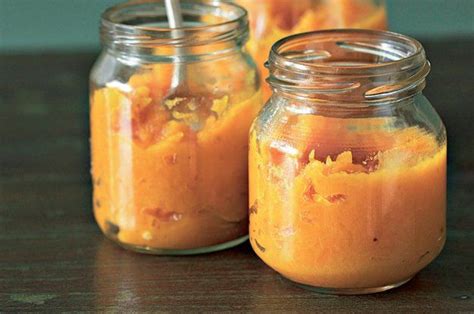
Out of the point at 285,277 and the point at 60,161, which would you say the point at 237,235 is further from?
the point at 60,161

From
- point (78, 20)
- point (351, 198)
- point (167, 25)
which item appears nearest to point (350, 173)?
point (351, 198)

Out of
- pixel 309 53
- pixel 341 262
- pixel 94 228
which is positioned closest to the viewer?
pixel 341 262

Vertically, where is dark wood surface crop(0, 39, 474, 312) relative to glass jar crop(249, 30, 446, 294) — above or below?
below

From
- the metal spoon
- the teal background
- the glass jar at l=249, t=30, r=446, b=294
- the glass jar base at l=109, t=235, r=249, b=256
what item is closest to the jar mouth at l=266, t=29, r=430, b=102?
the glass jar at l=249, t=30, r=446, b=294

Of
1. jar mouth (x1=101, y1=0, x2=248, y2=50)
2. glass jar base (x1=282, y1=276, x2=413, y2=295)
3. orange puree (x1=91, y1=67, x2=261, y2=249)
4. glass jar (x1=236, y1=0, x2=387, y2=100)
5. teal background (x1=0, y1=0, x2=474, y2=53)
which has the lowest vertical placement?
teal background (x1=0, y1=0, x2=474, y2=53)

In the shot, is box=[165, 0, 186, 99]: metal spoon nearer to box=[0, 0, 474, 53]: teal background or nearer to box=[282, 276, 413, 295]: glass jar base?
box=[282, 276, 413, 295]: glass jar base

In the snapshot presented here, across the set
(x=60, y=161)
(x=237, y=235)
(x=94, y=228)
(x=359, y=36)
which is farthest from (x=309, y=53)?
(x=60, y=161)

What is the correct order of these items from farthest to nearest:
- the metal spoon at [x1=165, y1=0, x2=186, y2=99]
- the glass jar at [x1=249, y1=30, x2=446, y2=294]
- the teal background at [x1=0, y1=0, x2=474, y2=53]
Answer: the teal background at [x1=0, y1=0, x2=474, y2=53] → the metal spoon at [x1=165, y1=0, x2=186, y2=99] → the glass jar at [x1=249, y1=30, x2=446, y2=294]
